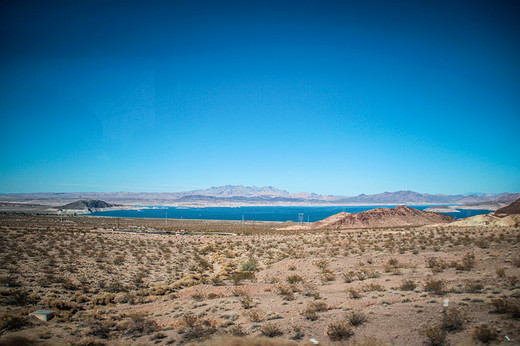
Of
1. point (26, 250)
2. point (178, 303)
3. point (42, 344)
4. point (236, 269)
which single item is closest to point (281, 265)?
point (236, 269)

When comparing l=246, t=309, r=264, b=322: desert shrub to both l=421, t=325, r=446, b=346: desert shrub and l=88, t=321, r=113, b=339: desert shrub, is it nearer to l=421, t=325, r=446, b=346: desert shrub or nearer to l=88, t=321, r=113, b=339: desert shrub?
l=88, t=321, r=113, b=339: desert shrub

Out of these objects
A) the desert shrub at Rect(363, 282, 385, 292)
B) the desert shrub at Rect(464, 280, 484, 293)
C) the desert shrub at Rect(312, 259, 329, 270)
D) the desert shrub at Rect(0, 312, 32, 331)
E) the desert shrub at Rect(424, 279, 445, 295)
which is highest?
the desert shrub at Rect(464, 280, 484, 293)

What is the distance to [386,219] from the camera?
74.0 meters

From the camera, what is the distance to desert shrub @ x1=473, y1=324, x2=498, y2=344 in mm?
5746

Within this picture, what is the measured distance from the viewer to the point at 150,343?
7496mm

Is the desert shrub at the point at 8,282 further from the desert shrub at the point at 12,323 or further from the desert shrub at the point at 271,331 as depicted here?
the desert shrub at the point at 271,331

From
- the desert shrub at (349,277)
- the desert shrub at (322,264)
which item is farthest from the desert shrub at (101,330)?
the desert shrub at (322,264)

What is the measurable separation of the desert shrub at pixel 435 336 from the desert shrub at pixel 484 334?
0.63 metres

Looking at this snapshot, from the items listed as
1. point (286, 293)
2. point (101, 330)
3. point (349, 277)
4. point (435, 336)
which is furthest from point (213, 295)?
point (435, 336)

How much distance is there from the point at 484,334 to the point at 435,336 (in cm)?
95

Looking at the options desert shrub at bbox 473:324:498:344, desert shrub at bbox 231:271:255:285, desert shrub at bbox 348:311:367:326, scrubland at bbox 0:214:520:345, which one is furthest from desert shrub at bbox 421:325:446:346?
desert shrub at bbox 231:271:255:285

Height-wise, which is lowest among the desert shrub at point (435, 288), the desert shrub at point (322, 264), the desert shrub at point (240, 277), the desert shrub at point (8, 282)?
the desert shrub at point (240, 277)

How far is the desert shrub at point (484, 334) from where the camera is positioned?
575 cm

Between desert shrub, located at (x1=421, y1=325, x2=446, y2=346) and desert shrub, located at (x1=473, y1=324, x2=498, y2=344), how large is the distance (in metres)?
0.63
